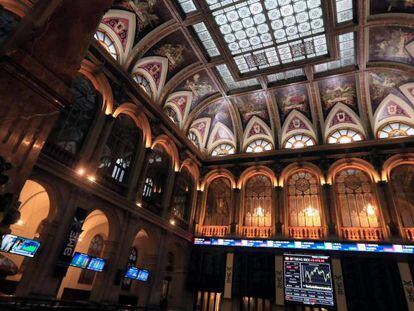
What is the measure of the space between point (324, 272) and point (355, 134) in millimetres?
8905

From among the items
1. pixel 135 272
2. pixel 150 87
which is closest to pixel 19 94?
pixel 135 272

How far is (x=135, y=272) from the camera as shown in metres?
12.7

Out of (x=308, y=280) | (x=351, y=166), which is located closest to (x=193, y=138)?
(x=351, y=166)

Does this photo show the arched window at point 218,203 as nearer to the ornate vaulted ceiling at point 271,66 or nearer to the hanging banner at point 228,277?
the hanging banner at point 228,277

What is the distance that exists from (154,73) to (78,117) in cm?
551

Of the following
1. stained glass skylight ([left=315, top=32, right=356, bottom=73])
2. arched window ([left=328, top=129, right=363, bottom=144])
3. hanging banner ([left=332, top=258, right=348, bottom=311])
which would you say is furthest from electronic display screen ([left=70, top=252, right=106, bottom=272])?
stained glass skylight ([left=315, top=32, right=356, bottom=73])

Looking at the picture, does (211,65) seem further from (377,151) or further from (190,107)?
(377,151)

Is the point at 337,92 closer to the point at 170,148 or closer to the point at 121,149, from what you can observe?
the point at 170,148

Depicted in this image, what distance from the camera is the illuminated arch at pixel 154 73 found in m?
14.5

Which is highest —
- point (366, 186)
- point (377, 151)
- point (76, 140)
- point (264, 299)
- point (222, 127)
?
point (222, 127)

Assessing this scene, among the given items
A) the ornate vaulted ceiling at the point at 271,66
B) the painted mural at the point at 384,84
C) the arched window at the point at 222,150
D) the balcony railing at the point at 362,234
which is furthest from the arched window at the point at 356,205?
the arched window at the point at 222,150

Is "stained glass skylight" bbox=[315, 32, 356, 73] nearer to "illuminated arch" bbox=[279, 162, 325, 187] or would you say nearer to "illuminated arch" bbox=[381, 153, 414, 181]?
"illuminated arch" bbox=[279, 162, 325, 187]

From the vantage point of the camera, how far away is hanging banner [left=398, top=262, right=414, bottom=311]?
11867 mm

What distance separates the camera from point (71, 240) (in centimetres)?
990
